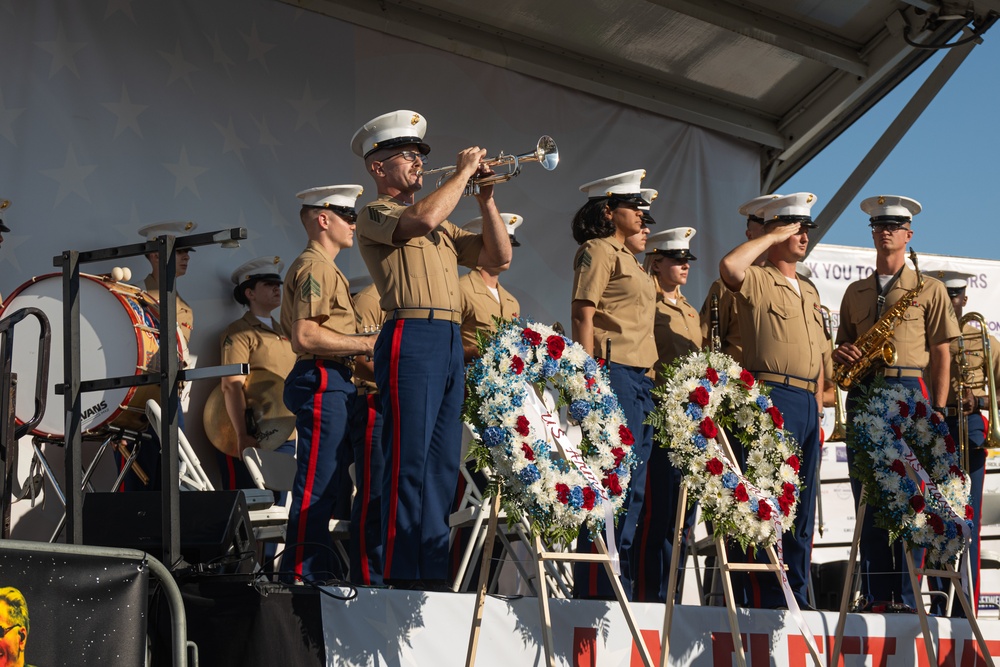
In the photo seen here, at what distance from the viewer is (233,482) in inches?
262

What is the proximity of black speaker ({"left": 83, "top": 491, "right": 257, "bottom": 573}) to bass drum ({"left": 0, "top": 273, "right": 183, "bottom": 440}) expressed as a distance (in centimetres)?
114

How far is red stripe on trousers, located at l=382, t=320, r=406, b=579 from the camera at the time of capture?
14.5 feet

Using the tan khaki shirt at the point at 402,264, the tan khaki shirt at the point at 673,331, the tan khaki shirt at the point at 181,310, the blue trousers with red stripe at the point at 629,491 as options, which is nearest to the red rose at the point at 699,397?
the blue trousers with red stripe at the point at 629,491

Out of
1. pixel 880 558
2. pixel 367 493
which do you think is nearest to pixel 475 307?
pixel 367 493

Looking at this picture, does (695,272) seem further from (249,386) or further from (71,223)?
(71,223)

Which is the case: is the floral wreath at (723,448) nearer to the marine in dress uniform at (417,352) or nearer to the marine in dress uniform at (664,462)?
the marine in dress uniform at (664,462)

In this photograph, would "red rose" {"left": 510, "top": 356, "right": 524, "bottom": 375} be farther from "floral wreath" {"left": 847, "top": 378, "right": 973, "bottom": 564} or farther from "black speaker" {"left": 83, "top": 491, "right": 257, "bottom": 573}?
"floral wreath" {"left": 847, "top": 378, "right": 973, "bottom": 564}

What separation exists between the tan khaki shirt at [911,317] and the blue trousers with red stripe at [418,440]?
286 centimetres

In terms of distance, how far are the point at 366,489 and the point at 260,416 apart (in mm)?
1672

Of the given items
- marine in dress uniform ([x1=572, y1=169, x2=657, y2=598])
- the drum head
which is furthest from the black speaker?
marine in dress uniform ([x1=572, y1=169, x2=657, y2=598])

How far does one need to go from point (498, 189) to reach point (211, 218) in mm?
2027

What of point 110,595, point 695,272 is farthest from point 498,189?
point 110,595

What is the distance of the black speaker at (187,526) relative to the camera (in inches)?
143

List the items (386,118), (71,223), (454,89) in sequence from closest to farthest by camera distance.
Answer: (386,118)
(71,223)
(454,89)
